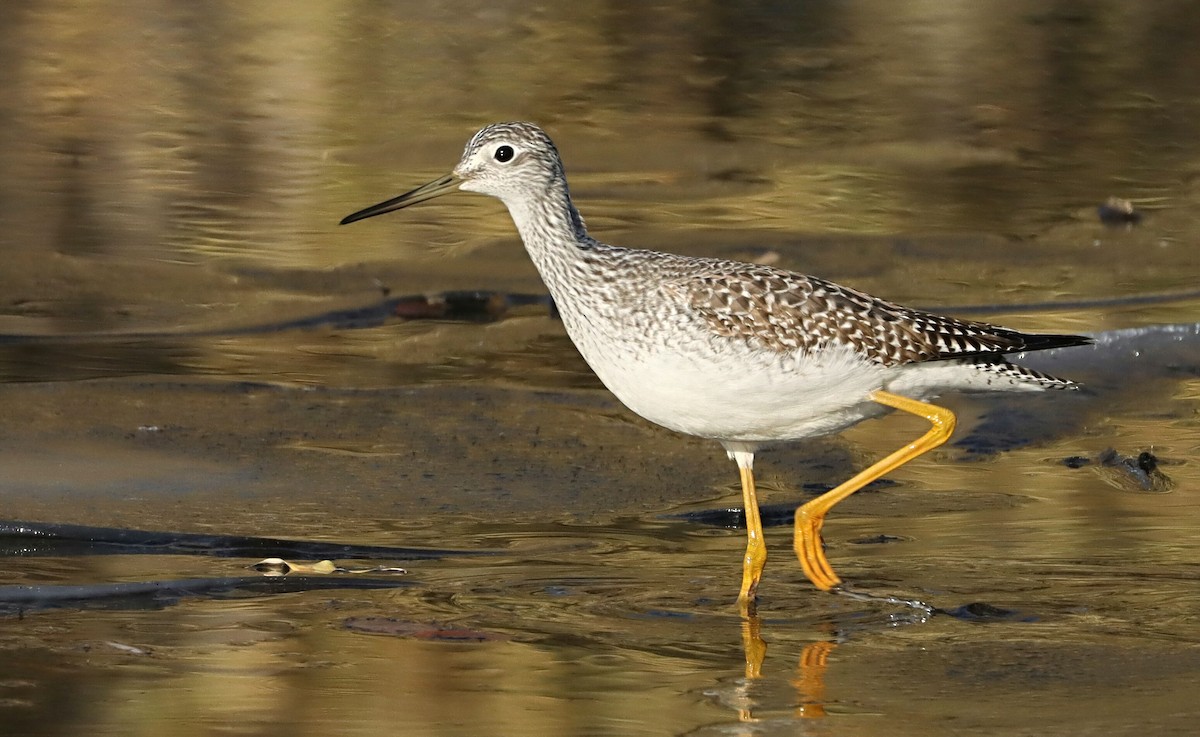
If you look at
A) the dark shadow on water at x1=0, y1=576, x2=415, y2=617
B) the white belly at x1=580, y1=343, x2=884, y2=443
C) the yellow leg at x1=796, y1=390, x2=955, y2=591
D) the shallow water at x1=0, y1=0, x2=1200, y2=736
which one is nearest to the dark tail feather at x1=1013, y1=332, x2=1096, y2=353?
the yellow leg at x1=796, y1=390, x2=955, y2=591

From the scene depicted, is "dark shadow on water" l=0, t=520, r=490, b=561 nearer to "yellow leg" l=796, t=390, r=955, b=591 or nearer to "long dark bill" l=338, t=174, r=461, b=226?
"yellow leg" l=796, t=390, r=955, b=591

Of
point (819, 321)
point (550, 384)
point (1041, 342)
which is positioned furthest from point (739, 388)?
point (550, 384)

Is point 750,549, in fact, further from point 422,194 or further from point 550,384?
point 550,384

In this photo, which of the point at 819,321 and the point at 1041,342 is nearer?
the point at 819,321

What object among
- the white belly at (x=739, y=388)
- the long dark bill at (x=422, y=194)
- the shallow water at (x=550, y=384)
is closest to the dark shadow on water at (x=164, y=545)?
the shallow water at (x=550, y=384)

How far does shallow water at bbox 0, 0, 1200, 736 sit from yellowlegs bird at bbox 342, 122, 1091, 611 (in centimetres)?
53

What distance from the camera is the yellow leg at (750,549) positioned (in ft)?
22.4

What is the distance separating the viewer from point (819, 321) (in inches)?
284

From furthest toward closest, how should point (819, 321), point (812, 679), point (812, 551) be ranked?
point (819, 321) → point (812, 551) → point (812, 679)

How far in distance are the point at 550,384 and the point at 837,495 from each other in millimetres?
Result: 2883

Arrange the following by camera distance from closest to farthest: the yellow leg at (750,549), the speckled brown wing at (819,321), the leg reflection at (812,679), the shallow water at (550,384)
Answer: the leg reflection at (812,679) < the shallow water at (550,384) < the yellow leg at (750,549) < the speckled brown wing at (819,321)

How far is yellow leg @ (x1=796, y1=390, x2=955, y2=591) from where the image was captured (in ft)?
23.0

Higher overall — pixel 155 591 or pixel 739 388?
pixel 739 388

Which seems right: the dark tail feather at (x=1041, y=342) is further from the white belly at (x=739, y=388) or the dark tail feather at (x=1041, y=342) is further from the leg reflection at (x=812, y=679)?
the leg reflection at (x=812, y=679)
